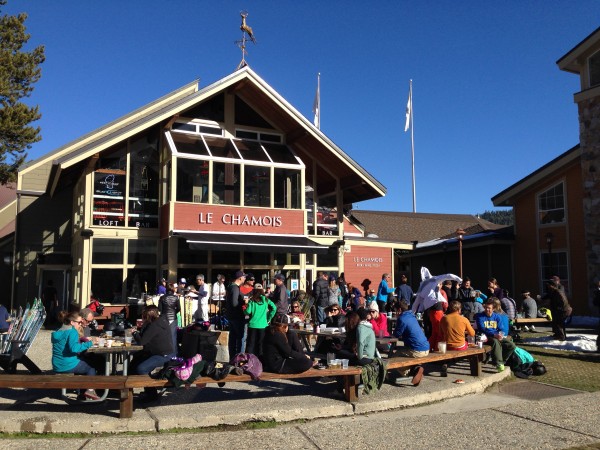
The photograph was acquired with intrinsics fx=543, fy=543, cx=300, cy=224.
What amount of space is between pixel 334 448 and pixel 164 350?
9.07ft

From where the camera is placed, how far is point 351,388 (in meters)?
6.91

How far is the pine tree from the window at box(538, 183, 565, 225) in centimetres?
2056

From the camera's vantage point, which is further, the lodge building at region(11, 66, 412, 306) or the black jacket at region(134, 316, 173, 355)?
the lodge building at region(11, 66, 412, 306)

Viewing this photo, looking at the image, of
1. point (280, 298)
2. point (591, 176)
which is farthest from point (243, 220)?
point (591, 176)

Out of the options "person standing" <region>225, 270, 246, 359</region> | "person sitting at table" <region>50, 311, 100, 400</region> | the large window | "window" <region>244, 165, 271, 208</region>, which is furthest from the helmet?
"window" <region>244, 165, 271, 208</region>

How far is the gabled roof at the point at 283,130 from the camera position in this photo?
49.2 feet

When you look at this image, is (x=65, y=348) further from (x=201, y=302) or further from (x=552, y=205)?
(x=552, y=205)

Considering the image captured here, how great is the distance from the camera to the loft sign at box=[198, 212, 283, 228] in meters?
15.4

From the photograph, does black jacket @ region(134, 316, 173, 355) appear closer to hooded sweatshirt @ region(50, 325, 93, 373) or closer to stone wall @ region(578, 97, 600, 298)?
hooded sweatshirt @ region(50, 325, 93, 373)

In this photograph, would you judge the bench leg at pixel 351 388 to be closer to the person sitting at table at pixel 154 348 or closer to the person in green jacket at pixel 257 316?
the person in green jacket at pixel 257 316

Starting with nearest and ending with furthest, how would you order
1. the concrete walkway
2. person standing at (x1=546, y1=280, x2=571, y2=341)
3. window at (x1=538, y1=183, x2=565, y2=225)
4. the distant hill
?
the concrete walkway < person standing at (x1=546, y1=280, x2=571, y2=341) < window at (x1=538, y1=183, x2=565, y2=225) < the distant hill

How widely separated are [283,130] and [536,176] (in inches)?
406

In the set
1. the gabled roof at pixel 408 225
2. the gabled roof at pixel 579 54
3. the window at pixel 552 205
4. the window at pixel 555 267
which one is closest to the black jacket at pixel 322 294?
the window at pixel 555 267

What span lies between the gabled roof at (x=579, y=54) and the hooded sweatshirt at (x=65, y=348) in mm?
18857
